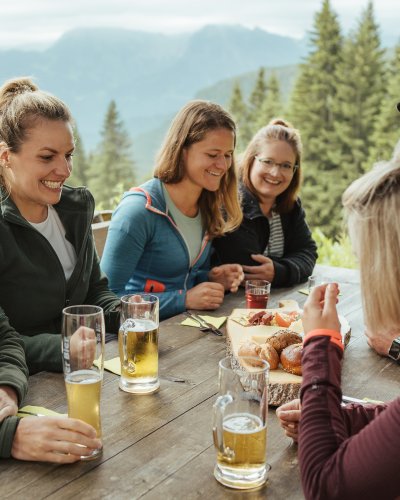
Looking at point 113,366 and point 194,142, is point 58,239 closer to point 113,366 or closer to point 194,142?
point 113,366

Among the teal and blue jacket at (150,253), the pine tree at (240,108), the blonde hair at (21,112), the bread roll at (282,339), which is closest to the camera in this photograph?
the bread roll at (282,339)

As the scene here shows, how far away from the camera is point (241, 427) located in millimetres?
1129

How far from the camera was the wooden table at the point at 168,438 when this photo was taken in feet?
3.66

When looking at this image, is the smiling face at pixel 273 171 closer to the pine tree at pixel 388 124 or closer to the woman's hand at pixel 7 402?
the woman's hand at pixel 7 402

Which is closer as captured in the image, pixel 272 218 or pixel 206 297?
pixel 206 297

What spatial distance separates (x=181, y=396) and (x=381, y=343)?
0.66 metres

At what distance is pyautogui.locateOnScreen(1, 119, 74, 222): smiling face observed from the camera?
6.20 ft

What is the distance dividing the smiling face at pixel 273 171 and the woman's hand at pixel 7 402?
6.03 feet

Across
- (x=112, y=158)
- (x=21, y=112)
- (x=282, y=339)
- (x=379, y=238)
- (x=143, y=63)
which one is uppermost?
(x=143, y=63)

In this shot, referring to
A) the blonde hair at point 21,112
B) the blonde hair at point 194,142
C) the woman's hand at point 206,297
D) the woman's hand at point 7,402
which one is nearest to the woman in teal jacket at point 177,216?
the blonde hair at point 194,142

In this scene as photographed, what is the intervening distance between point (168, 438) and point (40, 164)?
98cm

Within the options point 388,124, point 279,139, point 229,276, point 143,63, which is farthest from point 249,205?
point 143,63

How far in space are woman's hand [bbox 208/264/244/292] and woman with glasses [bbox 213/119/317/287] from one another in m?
0.21

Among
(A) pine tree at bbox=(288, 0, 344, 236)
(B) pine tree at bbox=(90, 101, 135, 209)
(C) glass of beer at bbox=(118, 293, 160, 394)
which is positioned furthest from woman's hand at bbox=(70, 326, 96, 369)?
(B) pine tree at bbox=(90, 101, 135, 209)
